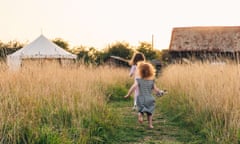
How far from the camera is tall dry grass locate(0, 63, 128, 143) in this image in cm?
418

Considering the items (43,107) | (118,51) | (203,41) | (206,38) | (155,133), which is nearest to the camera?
(43,107)

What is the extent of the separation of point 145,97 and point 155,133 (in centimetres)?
99

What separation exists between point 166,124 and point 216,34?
83.9ft

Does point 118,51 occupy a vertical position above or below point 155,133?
above

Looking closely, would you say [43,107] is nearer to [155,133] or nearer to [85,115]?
[85,115]

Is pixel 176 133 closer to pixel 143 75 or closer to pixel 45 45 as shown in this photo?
pixel 143 75

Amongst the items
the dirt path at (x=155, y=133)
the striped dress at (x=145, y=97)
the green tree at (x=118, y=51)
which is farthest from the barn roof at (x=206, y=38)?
the striped dress at (x=145, y=97)

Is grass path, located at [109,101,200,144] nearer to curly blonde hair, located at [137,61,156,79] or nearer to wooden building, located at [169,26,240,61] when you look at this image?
curly blonde hair, located at [137,61,156,79]

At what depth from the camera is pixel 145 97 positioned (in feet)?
23.8

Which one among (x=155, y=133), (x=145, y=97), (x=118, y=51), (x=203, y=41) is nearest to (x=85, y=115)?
(x=155, y=133)

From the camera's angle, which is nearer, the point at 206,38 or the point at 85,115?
the point at 85,115

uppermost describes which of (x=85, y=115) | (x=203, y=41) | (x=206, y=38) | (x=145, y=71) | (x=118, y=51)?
(x=206, y=38)

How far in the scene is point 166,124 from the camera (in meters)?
7.37

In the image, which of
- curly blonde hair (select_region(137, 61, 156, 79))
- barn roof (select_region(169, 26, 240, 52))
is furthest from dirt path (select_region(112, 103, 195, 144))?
barn roof (select_region(169, 26, 240, 52))
